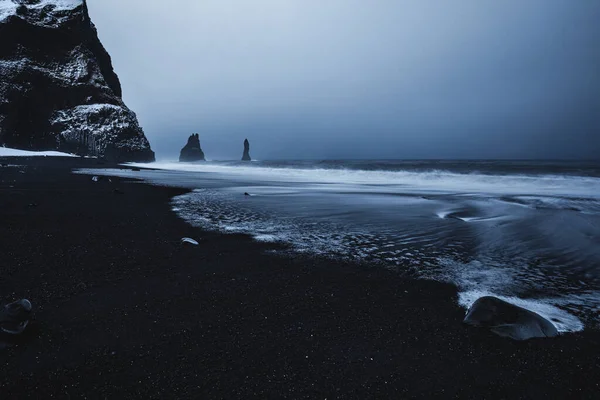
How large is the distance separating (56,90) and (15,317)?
259 feet

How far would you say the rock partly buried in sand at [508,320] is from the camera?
267 cm

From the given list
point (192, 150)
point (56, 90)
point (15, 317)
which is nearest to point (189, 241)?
point (15, 317)

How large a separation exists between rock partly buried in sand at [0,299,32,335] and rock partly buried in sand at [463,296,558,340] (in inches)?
159

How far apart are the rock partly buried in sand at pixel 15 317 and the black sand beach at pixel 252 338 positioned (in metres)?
0.09

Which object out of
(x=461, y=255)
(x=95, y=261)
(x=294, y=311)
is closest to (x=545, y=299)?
(x=461, y=255)

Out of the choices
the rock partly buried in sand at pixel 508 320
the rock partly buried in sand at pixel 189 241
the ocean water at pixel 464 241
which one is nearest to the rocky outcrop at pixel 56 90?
the ocean water at pixel 464 241

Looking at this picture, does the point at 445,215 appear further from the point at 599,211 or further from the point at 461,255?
the point at 599,211

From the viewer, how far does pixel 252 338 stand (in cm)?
252

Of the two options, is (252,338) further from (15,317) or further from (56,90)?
(56,90)

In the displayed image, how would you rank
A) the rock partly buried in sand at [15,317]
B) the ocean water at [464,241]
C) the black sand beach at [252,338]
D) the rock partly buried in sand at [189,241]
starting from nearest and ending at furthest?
the black sand beach at [252,338]
the rock partly buried in sand at [15,317]
the ocean water at [464,241]
the rock partly buried in sand at [189,241]

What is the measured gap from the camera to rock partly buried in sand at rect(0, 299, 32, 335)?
233cm

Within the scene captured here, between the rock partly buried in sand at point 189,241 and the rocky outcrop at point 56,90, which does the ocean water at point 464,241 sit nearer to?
the rock partly buried in sand at point 189,241

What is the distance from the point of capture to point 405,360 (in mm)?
2307

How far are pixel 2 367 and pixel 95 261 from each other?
93.4 inches
